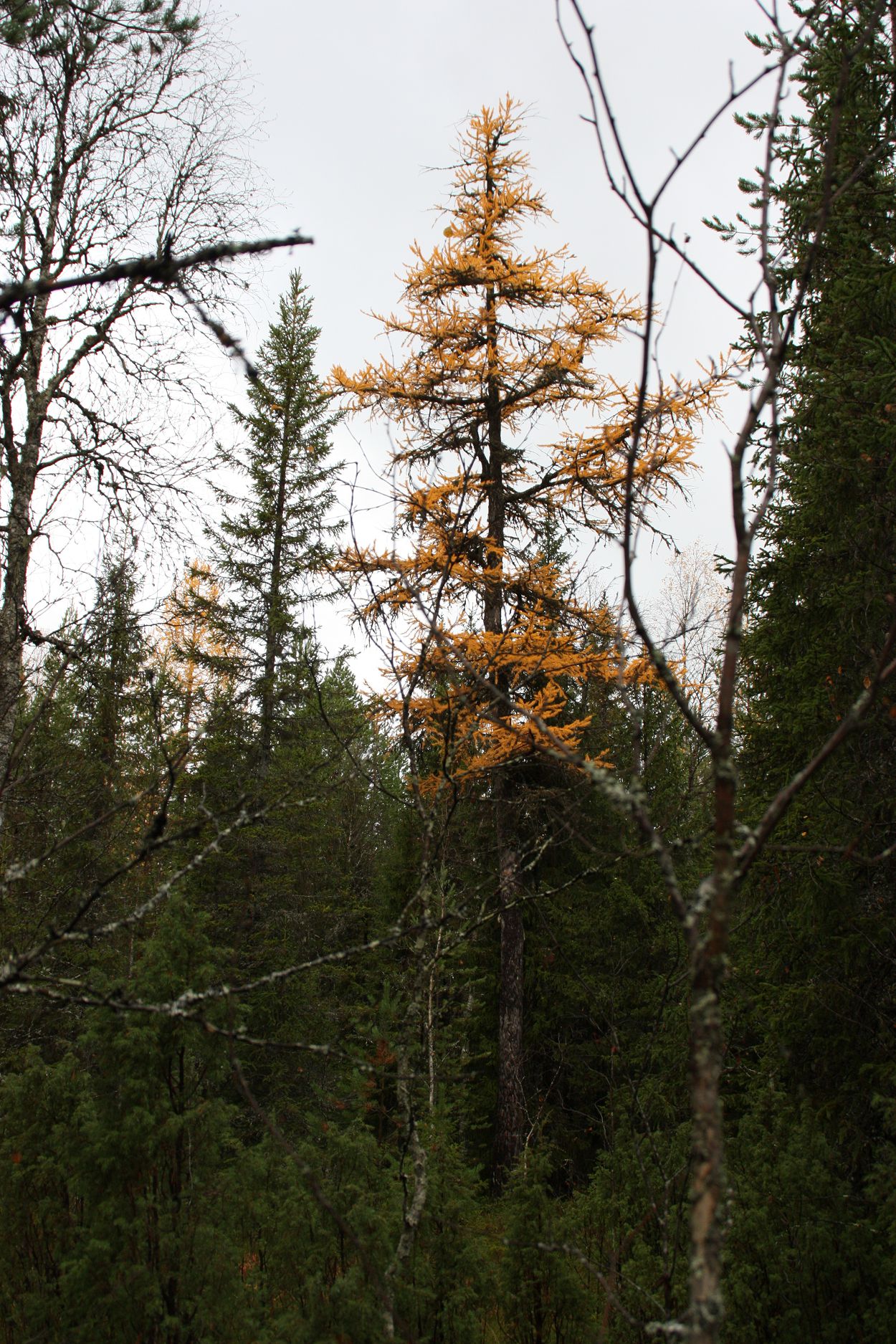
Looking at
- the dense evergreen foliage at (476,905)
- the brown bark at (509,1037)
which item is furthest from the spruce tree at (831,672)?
the brown bark at (509,1037)

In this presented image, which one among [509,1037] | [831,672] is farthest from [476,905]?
[831,672]

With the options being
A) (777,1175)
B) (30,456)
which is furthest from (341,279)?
(777,1175)

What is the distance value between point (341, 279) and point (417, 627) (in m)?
6.71

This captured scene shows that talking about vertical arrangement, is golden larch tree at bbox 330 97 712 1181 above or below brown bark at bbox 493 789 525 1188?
above

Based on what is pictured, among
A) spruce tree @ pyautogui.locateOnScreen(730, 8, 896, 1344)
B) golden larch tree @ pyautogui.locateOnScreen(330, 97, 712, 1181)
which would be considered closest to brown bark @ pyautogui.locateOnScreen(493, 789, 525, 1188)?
golden larch tree @ pyautogui.locateOnScreen(330, 97, 712, 1181)

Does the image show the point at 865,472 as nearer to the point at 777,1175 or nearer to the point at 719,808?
the point at 777,1175

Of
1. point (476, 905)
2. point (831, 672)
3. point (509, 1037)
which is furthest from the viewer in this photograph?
point (509, 1037)

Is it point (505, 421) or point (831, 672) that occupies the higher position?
point (505, 421)

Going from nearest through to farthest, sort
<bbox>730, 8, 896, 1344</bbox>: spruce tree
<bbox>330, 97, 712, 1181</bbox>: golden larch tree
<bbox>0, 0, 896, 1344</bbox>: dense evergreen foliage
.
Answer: <bbox>0, 0, 896, 1344</bbox>: dense evergreen foliage → <bbox>730, 8, 896, 1344</bbox>: spruce tree → <bbox>330, 97, 712, 1181</bbox>: golden larch tree

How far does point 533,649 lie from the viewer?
359 inches

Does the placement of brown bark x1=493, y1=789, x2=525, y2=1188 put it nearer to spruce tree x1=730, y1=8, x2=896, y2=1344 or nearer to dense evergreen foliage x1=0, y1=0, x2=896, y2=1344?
dense evergreen foliage x1=0, y1=0, x2=896, y2=1344

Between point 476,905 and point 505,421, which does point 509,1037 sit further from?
point 505,421

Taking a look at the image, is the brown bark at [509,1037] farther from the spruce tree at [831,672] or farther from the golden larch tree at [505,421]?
the spruce tree at [831,672]

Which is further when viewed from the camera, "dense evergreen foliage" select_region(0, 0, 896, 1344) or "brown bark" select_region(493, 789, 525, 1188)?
"brown bark" select_region(493, 789, 525, 1188)
